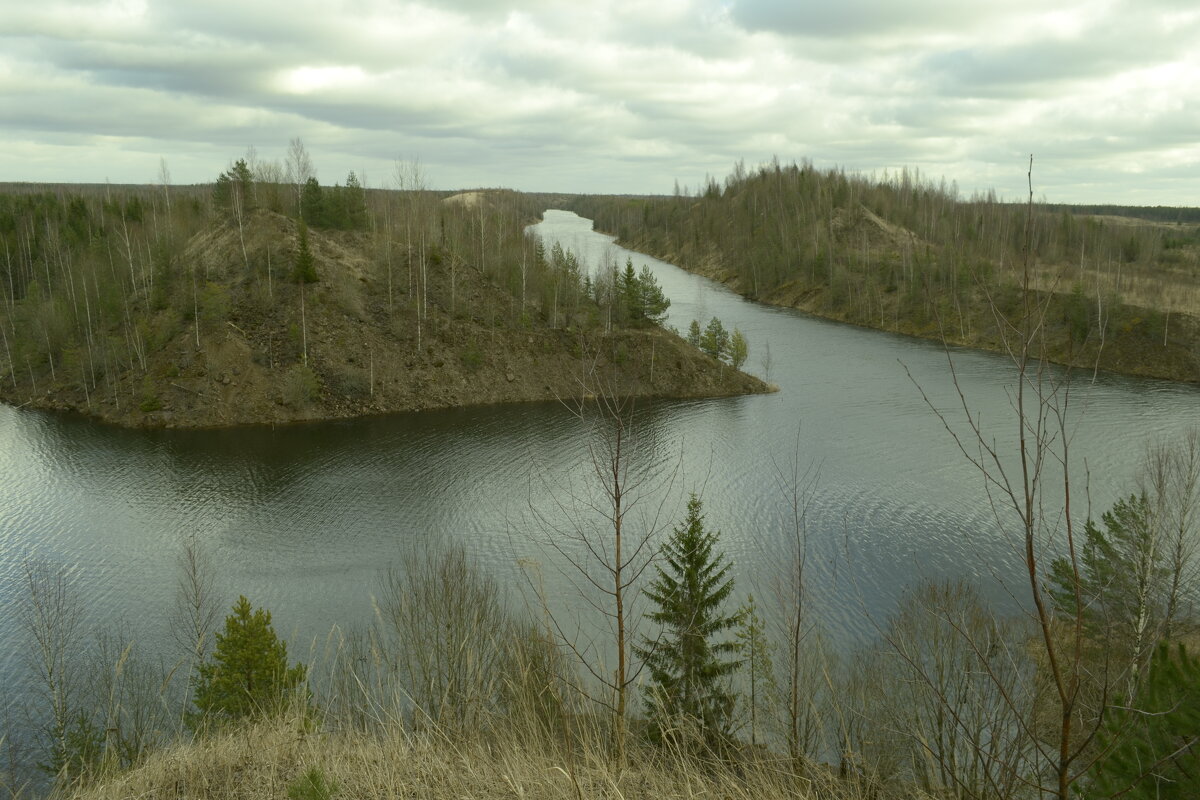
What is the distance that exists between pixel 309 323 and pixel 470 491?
24.5m

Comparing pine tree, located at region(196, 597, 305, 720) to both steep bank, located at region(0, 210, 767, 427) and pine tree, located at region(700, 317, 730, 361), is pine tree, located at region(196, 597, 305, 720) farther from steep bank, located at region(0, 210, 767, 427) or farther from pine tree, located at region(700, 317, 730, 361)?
pine tree, located at region(700, 317, 730, 361)

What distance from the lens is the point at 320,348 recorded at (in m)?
51.7

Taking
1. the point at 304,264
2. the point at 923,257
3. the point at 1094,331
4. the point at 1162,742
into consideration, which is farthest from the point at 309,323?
the point at 923,257

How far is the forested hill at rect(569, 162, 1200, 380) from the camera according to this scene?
204 feet

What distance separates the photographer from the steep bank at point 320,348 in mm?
48094

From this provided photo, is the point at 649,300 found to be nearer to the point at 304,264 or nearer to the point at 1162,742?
the point at 304,264

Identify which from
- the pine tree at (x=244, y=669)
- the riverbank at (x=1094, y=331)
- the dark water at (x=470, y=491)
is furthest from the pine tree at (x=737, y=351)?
the pine tree at (x=244, y=669)

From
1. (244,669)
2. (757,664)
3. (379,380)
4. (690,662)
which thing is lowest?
(757,664)

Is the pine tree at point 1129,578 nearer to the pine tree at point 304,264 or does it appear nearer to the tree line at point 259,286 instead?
the tree line at point 259,286

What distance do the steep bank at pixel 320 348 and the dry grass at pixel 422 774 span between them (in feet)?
132

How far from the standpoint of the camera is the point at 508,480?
36375 mm

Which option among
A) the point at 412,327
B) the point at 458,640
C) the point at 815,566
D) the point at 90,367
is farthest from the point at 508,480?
the point at 90,367

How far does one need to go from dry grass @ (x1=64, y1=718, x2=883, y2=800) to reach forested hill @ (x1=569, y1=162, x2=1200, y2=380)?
39862 millimetres

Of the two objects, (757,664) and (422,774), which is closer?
(422,774)
